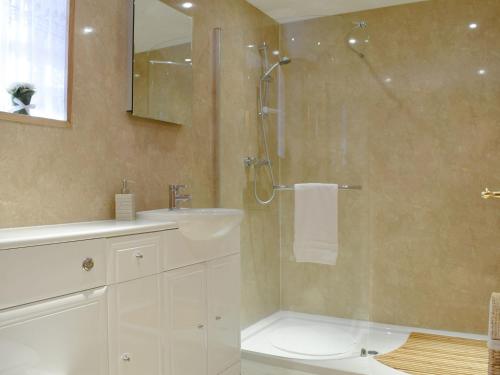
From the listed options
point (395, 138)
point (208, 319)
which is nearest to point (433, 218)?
point (395, 138)

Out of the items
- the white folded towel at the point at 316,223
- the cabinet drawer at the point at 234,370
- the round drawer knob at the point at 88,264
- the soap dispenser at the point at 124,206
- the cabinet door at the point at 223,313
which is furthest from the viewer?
the white folded towel at the point at 316,223

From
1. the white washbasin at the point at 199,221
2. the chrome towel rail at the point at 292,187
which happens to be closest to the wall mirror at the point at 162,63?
the white washbasin at the point at 199,221

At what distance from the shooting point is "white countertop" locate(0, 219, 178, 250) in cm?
130

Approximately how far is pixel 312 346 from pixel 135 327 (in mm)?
1207

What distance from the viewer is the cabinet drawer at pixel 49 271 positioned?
4.11 ft

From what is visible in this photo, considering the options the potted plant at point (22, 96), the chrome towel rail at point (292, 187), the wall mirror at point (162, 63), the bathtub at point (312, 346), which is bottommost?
the bathtub at point (312, 346)

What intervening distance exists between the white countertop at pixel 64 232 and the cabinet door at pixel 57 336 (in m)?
0.19

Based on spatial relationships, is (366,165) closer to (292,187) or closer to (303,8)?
(292,187)

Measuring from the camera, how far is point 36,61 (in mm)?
1750

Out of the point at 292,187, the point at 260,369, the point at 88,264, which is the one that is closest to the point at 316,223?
the point at 292,187

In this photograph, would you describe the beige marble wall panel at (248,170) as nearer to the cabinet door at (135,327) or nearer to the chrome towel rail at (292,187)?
the chrome towel rail at (292,187)

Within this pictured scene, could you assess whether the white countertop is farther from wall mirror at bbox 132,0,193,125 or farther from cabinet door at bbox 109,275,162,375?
wall mirror at bbox 132,0,193,125

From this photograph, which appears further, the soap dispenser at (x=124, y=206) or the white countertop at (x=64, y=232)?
the soap dispenser at (x=124, y=206)

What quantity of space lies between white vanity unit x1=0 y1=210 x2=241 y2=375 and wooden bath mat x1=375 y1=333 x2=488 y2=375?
941 mm
